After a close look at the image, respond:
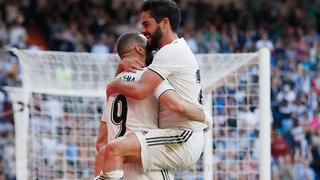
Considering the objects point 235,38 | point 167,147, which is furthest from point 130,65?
point 235,38

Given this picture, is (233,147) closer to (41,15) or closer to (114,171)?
(114,171)

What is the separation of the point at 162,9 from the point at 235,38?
1698 centimetres

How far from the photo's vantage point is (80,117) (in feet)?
Result: 36.4

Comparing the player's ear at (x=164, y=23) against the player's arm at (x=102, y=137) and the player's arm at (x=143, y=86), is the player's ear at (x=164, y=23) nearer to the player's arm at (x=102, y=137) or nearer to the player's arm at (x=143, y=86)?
the player's arm at (x=143, y=86)

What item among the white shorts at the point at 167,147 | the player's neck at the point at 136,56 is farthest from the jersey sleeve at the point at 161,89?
the player's neck at the point at 136,56

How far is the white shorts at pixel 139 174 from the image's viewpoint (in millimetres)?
6480

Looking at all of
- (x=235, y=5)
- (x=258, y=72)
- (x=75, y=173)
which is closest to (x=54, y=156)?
(x=75, y=173)

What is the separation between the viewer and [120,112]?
655 cm

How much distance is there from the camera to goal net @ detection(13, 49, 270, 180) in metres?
9.38

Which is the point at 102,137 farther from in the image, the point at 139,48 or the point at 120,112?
the point at 139,48

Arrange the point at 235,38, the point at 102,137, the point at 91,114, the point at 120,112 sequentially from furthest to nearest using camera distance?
the point at 235,38
the point at 91,114
the point at 102,137
the point at 120,112

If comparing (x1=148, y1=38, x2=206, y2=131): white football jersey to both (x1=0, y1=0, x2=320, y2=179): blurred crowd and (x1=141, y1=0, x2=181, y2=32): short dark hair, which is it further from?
(x1=0, y1=0, x2=320, y2=179): blurred crowd

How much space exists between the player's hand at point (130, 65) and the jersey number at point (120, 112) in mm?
202

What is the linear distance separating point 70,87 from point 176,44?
496 cm
